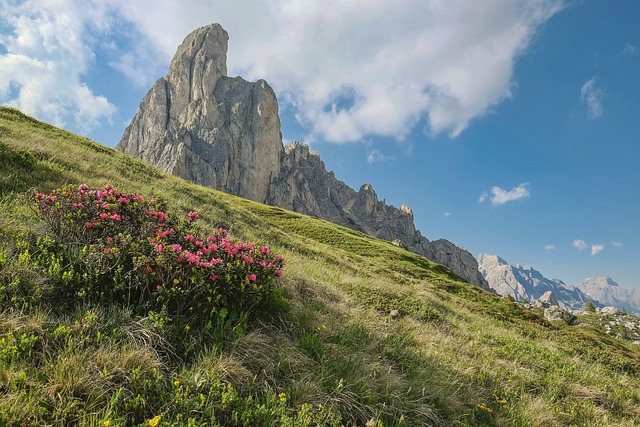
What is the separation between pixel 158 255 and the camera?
605 cm

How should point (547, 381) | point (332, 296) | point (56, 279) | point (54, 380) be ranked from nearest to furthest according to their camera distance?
1. point (54, 380)
2. point (56, 279)
3. point (547, 381)
4. point (332, 296)

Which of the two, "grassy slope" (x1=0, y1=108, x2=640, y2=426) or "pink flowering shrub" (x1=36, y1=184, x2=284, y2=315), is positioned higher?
"pink flowering shrub" (x1=36, y1=184, x2=284, y2=315)

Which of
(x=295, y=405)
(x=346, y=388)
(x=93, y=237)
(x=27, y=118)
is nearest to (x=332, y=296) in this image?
(x=346, y=388)

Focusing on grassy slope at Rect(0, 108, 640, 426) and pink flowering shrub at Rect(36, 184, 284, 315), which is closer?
grassy slope at Rect(0, 108, 640, 426)

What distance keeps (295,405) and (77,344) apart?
3.01 metres

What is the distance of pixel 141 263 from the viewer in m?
5.77

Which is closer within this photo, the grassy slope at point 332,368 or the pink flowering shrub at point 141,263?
the grassy slope at point 332,368

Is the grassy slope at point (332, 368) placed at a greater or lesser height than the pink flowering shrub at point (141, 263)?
lesser

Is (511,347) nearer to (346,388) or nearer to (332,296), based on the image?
(332,296)

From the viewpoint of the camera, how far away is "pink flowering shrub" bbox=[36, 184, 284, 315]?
18.9 feet

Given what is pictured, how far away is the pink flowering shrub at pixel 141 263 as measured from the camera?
18.9 ft

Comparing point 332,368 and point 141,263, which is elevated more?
point 141,263

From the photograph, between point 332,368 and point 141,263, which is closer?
point 141,263

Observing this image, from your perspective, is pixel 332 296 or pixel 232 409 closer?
pixel 232 409
